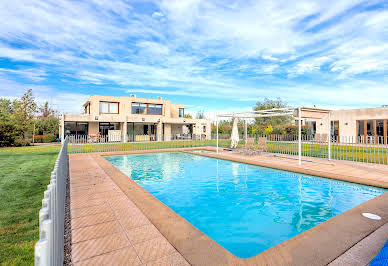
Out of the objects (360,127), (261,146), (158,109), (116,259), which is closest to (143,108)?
(158,109)

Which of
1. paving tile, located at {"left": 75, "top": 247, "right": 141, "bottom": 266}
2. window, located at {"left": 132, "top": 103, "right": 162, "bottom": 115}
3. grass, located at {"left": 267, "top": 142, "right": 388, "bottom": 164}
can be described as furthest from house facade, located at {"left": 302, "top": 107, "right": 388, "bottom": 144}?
window, located at {"left": 132, "top": 103, "right": 162, "bottom": 115}

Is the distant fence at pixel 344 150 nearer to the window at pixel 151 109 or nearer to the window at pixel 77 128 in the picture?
the window at pixel 151 109

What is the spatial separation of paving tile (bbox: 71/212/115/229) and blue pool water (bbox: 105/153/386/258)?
177 centimetres

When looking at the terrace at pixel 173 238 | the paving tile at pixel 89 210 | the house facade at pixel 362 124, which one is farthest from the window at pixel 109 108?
the paving tile at pixel 89 210

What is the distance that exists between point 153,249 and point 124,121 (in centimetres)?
2484

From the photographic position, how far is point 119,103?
2853 centimetres

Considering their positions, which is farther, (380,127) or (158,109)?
(158,109)

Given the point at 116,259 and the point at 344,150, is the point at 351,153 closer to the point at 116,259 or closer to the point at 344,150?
the point at 344,150

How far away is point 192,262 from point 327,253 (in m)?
1.81

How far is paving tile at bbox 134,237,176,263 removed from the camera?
269 centimetres

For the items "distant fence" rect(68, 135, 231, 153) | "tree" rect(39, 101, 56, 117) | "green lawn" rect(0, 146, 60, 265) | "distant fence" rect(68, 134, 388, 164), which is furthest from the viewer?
"tree" rect(39, 101, 56, 117)

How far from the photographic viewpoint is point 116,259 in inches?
105

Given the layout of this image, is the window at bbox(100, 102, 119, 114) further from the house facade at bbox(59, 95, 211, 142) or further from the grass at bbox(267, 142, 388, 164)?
the grass at bbox(267, 142, 388, 164)

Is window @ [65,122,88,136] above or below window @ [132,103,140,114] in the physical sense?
below
